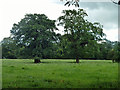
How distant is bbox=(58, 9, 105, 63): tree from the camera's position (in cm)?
4169

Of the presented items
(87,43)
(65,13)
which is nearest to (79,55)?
(87,43)

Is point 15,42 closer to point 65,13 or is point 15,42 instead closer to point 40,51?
point 40,51

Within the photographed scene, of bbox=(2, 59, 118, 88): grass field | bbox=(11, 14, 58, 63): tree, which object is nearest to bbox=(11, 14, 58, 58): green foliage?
bbox=(11, 14, 58, 63): tree

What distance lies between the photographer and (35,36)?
41062 mm

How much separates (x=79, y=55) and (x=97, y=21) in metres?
9.84

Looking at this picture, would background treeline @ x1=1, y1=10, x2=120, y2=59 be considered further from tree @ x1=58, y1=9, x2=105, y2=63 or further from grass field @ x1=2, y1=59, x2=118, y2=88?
grass field @ x1=2, y1=59, x2=118, y2=88

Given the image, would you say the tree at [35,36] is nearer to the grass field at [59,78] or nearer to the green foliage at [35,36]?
the green foliage at [35,36]

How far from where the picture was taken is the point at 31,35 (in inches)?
1593

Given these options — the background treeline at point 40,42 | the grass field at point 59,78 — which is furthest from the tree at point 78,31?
the grass field at point 59,78

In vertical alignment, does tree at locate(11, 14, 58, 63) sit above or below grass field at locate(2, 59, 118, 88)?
above

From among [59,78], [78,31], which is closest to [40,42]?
[78,31]

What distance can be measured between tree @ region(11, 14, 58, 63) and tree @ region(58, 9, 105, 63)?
9.98 feet

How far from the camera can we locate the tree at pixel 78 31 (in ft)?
137

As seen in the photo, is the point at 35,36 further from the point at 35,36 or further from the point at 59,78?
the point at 59,78
